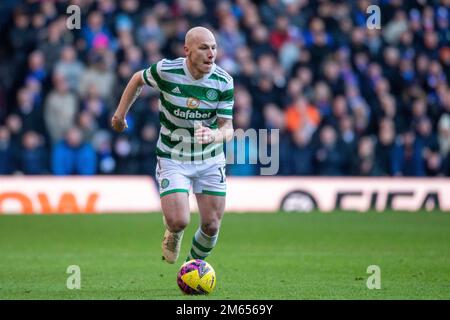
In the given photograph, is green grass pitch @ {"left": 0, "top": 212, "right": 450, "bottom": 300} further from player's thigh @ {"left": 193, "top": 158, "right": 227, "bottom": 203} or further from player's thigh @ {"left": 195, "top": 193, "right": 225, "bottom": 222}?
player's thigh @ {"left": 193, "top": 158, "right": 227, "bottom": 203}

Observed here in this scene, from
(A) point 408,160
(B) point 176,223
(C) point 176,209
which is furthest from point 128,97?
(A) point 408,160

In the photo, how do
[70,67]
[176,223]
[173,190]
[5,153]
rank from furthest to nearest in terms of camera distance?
[70,67] → [5,153] → [173,190] → [176,223]

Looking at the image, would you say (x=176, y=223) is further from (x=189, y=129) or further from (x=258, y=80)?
(x=258, y=80)

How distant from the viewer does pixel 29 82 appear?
1994 cm

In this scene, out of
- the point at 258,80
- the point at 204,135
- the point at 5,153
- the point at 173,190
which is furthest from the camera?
the point at 258,80

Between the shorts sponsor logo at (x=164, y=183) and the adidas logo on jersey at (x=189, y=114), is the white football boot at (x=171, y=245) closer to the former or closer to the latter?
the shorts sponsor logo at (x=164, y=183)

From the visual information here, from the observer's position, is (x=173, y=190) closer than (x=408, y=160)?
Yes

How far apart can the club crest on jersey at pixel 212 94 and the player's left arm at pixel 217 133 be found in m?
0.20

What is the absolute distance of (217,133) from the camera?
9977mm

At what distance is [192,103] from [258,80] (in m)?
11.3

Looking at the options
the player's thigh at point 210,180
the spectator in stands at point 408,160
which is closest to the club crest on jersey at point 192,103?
the player's thigh at point 210,180

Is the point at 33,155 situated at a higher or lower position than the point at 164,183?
lower

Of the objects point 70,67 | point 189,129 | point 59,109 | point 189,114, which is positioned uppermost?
point 189,114
